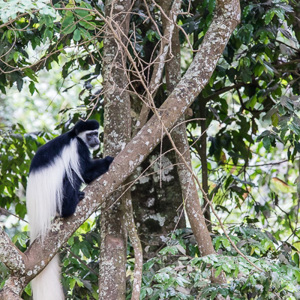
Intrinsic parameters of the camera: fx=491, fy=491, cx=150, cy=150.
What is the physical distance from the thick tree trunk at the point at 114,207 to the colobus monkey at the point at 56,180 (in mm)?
148

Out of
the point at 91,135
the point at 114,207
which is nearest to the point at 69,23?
the point at 91,135

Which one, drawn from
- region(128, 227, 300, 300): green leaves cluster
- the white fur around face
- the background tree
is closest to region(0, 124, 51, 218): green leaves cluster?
the background tree

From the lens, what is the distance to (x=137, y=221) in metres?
3.26

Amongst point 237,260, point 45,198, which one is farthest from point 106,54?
point 237,260

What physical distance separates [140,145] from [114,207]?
47cm

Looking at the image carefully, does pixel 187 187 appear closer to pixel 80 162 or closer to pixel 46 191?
pixel 80 162

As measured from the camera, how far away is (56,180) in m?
2.74

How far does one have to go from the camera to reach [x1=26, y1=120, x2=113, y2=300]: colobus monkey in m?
2.51

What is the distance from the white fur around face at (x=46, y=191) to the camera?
102 inches

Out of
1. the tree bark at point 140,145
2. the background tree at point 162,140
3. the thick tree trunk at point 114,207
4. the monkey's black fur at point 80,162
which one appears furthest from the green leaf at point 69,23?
the monkey's black fur at point 80,162

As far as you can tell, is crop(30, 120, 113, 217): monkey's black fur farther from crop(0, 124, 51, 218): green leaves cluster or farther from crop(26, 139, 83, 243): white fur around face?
crop(0, 124, 51, 218): green leaves cluster

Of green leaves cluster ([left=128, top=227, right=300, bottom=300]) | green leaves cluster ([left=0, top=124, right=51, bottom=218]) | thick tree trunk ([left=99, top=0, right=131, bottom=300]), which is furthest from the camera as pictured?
green leaves cluster ([left=0, top=124, right=51, bottom=218])

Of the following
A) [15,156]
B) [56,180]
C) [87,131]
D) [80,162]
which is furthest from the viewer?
[15,156]

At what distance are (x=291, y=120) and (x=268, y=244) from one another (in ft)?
2.34
